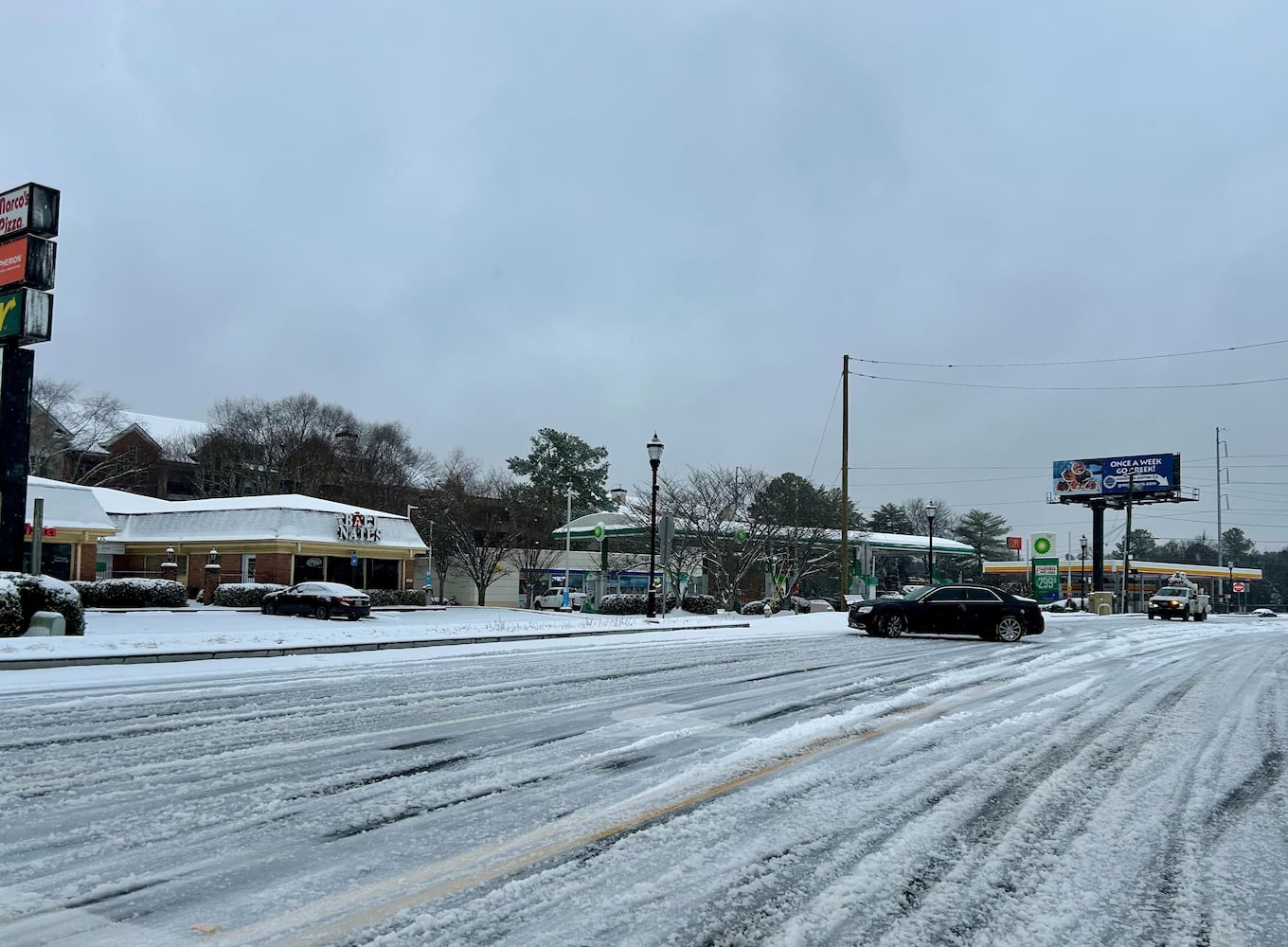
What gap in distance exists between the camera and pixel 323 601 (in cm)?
3170

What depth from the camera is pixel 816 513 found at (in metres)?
55.7

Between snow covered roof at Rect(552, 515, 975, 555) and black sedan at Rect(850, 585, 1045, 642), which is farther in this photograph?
snow covered roof at Rect(552, 515, 975, 555)

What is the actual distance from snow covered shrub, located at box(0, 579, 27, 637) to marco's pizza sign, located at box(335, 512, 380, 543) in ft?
89.9

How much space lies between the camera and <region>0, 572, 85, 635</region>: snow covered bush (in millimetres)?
17312

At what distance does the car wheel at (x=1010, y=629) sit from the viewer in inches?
915

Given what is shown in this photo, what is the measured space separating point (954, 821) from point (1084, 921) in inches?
65.2

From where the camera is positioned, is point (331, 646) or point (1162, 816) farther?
point (331, 646)

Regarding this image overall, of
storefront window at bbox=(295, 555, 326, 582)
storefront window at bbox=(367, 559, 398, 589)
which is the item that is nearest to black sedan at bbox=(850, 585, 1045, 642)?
storefront window at bbox=(295, 555, 326, 582)

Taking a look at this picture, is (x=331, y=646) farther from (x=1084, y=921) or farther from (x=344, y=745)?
(x=1084, y=921)

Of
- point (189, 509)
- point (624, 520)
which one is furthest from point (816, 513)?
point (189, 509)

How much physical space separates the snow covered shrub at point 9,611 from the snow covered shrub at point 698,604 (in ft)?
78.1

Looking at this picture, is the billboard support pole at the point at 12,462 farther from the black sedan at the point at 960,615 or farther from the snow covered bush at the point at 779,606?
the snow covered bush at the point at 779,606

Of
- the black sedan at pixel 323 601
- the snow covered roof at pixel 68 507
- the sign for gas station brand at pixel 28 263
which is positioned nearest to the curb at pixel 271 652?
the sign for gas station brand at pixel 28 263

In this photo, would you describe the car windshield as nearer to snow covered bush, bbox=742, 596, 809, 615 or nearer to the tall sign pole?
the tall sign pole
